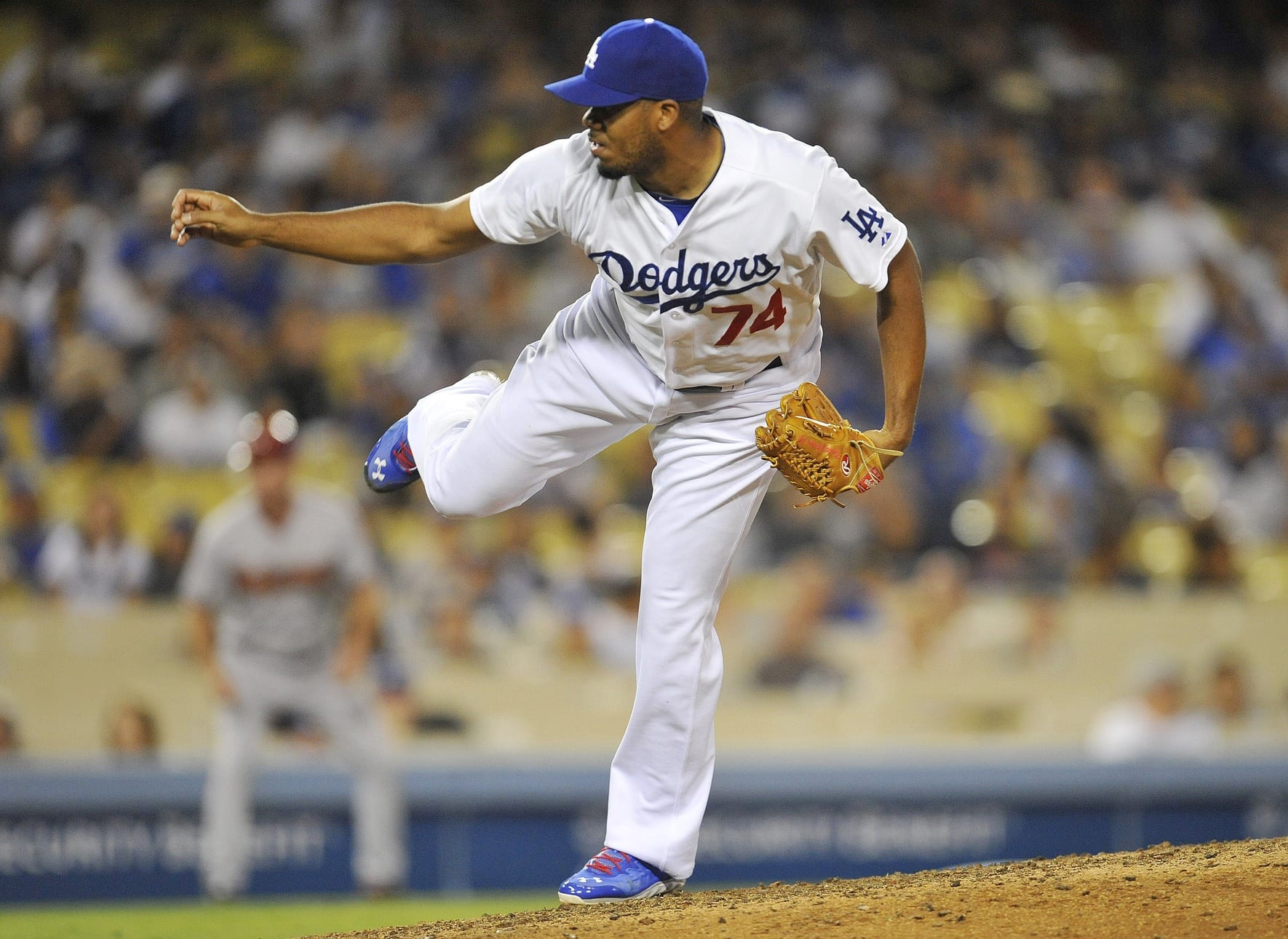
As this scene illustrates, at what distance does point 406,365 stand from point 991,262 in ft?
14.5

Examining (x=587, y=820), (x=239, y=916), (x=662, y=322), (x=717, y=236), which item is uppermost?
(x=717, y=236)

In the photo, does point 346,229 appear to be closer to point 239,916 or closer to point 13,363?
point 239,916

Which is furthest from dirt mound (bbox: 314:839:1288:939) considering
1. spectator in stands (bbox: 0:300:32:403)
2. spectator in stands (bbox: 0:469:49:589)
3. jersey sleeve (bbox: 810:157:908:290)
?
spectator in stands (bbox: 0:300:32:403)

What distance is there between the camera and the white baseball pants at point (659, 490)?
3639mm

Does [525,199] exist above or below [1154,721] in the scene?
above

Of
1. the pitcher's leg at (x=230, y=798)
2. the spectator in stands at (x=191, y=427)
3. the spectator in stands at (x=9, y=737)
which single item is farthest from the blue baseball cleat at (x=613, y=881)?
the spectator in stands at (x=191, y=427)

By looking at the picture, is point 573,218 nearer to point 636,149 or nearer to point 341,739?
point 636,149

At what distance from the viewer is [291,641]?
256 inches

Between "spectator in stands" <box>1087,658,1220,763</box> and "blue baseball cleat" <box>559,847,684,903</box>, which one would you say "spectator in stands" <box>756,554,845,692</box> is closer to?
"spectator in stands" <box>1087,658,1220,763</box>

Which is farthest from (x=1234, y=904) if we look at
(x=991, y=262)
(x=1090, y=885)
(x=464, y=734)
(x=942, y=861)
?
(x=991, y=262)

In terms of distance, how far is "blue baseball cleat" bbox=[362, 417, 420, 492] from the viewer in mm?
4012

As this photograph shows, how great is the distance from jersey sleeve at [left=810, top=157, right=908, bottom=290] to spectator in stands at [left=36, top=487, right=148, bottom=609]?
4887mm

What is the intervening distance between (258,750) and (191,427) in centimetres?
248

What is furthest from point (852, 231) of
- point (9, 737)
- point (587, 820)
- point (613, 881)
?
point (9, 737)
